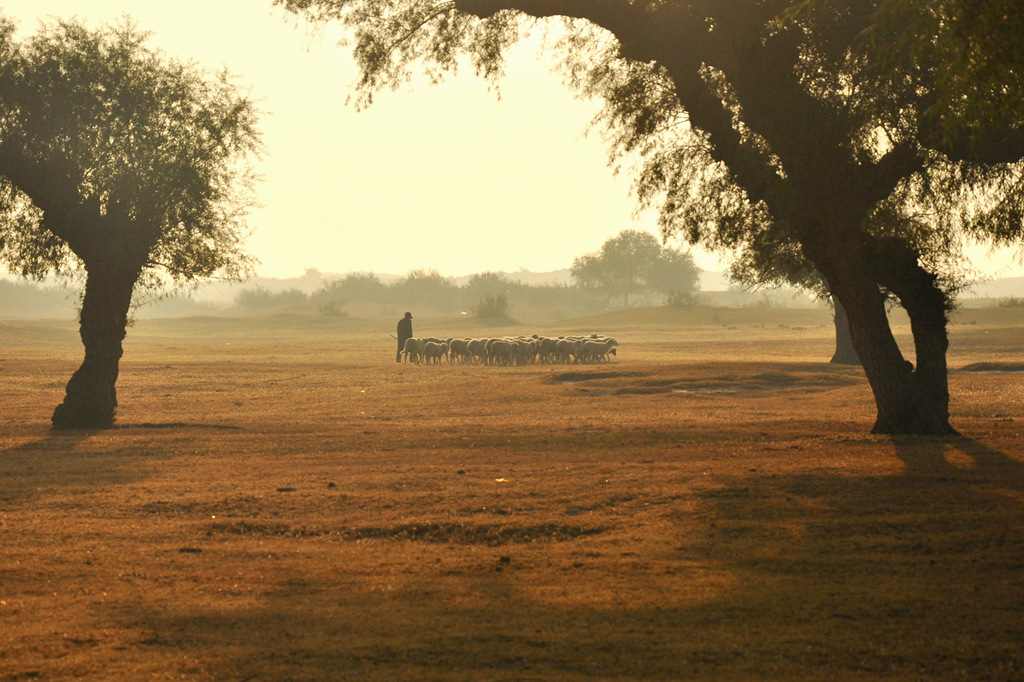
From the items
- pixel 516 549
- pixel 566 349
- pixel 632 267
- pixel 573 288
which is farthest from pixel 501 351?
pixel 573 288

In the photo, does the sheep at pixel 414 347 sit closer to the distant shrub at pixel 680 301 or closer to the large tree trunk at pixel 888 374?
the large tree trunk at pixel 888 374

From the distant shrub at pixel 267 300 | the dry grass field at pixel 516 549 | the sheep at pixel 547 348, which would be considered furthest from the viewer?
the distant shrub at pixel 267 300

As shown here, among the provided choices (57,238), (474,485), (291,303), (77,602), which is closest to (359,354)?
(57,238)

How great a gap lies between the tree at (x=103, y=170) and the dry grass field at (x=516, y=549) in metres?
2.90

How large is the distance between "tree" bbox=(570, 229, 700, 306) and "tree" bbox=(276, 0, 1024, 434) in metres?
122

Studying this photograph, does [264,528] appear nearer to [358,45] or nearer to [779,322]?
[358,45]

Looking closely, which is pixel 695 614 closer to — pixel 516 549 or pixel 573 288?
pixel 516 549

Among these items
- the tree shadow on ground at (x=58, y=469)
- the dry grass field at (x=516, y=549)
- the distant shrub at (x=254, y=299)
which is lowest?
the tree shadow on ground at (x=58, y=469)

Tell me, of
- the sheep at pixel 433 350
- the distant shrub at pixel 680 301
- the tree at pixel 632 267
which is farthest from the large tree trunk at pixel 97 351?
the tree at pixel 632 267

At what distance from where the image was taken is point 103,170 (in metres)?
20.3

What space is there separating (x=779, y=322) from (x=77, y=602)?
8717cm

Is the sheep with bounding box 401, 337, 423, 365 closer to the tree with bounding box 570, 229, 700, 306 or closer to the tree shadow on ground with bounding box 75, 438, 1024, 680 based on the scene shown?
the tree shadow on ground with bounding box 75, 438, 1024, 680

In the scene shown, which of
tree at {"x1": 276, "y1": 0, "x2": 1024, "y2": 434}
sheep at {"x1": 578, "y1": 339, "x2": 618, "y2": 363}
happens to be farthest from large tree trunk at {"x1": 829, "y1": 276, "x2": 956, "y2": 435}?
sheep at {"x1": 578, "y1": 339, "x2": 618, "y2": 363}

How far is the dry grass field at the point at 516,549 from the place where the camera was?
623 cm
